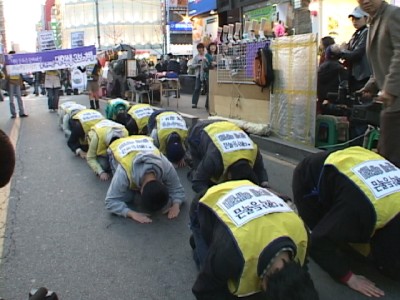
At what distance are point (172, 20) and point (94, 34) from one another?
126 feet

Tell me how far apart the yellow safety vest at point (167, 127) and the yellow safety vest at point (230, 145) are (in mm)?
1577

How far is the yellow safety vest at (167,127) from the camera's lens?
562 cm

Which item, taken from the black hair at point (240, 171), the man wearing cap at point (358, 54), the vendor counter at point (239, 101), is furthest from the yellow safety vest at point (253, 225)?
the vendor counter at point (239, 101)

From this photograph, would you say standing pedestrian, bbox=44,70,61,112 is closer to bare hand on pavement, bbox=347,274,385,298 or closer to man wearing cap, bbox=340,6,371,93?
man wearing cap, bbox=340,6,371,93

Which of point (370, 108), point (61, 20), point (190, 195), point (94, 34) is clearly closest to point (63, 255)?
point (190, 195)

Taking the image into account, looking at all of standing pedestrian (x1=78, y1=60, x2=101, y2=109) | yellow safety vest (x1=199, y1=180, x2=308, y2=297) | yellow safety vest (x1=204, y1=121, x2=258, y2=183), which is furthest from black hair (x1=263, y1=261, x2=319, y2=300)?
standing pedestrian (x1=78, y1=60, x2=101, y2=109)

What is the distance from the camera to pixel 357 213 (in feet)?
8.14

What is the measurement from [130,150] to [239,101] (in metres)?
4.33

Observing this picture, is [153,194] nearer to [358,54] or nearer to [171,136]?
[171,136]

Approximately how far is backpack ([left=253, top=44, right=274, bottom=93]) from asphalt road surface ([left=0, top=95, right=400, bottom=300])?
73.7 inches

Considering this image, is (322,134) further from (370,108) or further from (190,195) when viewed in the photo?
(190,195)

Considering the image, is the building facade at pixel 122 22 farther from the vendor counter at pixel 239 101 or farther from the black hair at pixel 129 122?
the black hair at pixel 129 122

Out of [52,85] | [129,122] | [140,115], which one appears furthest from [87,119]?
[52,85]

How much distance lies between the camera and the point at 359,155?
2.74m
